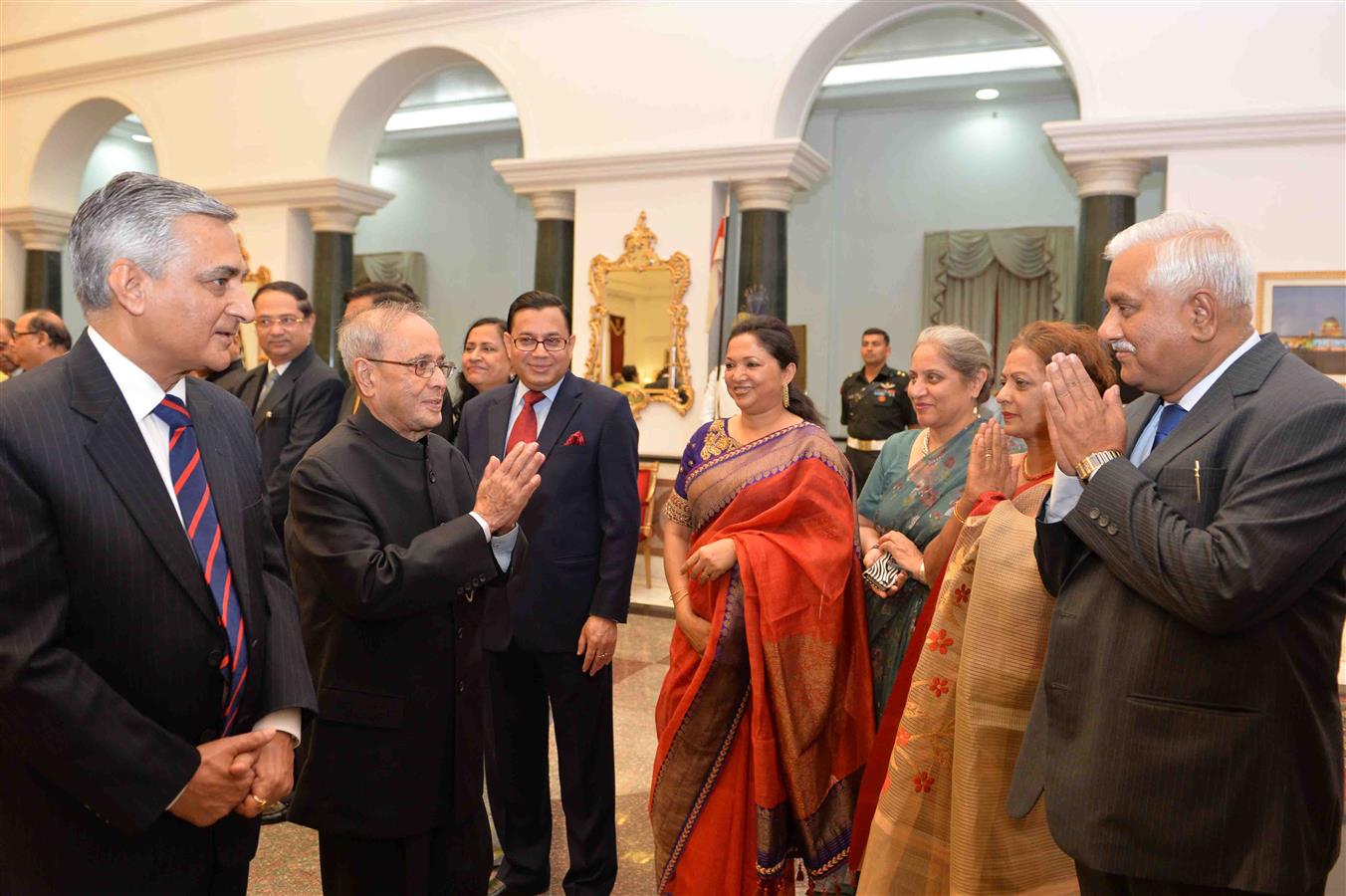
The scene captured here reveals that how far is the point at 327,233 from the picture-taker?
9.06 meters

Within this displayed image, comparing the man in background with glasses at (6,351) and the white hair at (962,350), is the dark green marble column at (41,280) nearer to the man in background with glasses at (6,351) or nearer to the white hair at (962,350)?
the man in background with glasses at (6,351)

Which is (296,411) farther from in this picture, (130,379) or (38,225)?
(38,225)

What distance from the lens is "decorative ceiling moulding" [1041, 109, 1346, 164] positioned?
5859 millimetres

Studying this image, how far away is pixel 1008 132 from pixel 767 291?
5.54 meters

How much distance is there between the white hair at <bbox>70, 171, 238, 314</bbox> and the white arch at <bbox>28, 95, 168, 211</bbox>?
9.81 m

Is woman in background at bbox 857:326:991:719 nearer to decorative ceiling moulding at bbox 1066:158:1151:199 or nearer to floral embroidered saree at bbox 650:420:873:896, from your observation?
floral embroidered saree at bbox 650:420:873:896

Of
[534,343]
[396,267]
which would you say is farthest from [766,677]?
[396,267]

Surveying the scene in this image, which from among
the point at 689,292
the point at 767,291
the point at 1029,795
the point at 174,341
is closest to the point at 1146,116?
the point at 767,291

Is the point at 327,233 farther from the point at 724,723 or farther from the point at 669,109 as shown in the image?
the point at 724,723

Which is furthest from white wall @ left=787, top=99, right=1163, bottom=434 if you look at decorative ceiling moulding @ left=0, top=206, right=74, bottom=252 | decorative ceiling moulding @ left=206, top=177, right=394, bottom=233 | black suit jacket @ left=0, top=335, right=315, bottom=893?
black suit jacket @ left=0, top=335, right=315, bottom=893

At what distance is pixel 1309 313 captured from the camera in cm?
593

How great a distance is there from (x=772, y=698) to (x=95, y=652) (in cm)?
164

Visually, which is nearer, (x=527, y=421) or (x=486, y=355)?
(x=527, y=421)

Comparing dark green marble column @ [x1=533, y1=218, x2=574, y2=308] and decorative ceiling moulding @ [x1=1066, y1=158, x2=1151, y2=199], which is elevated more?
→ decorative ceiling moulding @ [x1=1066, y1=158, x2=1151, y2=199]
